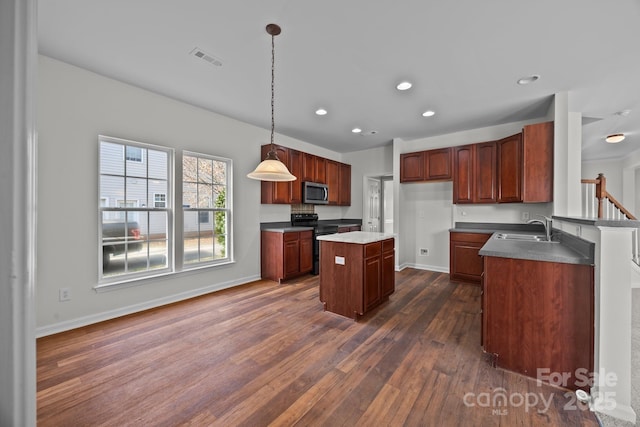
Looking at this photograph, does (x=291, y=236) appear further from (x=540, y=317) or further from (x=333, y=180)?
(x=540, y=317)

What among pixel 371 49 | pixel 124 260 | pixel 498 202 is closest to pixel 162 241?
pixel 124 260

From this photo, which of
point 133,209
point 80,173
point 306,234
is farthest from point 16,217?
point 306,234

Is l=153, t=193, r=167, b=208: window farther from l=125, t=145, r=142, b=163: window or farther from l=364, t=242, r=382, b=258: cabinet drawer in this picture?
l=364, t=242, r=382, b=258: cabinet drawer

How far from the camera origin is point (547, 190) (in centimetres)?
332

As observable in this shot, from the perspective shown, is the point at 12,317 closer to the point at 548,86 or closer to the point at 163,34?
the point at 163,34

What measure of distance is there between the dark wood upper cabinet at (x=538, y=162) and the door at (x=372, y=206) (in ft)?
10.4

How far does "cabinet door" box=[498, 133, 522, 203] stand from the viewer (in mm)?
3855

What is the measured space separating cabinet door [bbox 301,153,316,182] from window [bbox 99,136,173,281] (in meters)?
2.33

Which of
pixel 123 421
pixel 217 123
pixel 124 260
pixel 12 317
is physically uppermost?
pixel 217 123

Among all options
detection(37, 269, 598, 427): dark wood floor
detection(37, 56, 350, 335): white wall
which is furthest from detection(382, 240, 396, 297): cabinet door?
detection(37, 56, 350, 335): white wall

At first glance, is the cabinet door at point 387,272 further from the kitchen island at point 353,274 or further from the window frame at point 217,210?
the window frame at point 217,210

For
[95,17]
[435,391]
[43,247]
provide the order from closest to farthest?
[435,391] → [95,17] → [43,247]

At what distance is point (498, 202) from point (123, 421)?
498 centimetres

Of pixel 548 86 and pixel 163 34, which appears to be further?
pixel 548 86
